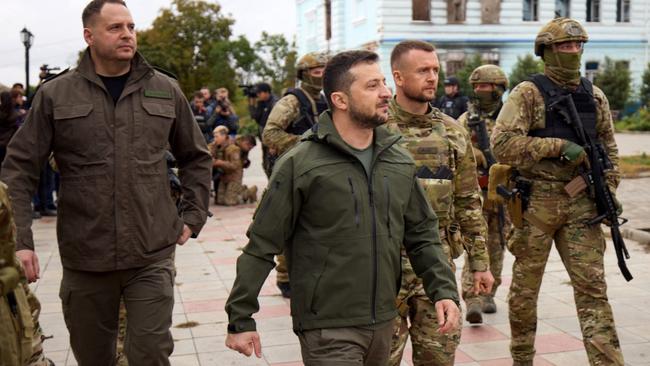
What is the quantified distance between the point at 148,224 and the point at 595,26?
37822 mm

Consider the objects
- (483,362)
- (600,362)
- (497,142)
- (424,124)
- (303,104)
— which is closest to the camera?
(424,124)

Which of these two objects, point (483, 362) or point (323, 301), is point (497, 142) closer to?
point (483, 362)

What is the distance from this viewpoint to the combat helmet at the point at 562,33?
5.52m

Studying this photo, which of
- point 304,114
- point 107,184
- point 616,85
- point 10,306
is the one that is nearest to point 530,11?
point 616,85

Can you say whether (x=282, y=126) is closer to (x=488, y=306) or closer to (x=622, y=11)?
(x=488, y=306)

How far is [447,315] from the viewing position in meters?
3.60

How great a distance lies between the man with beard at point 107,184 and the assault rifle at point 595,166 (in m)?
2.47

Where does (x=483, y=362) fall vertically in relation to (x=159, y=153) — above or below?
below

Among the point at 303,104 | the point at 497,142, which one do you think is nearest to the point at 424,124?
the point at 497,142

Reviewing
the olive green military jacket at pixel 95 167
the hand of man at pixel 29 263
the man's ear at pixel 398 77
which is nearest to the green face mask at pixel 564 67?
the man's ear at pixel 398 77

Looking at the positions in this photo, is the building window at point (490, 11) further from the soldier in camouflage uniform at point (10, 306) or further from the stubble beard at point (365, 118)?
the soldier in camouflage uniform at point (10, 306)

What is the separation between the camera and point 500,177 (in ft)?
19.4

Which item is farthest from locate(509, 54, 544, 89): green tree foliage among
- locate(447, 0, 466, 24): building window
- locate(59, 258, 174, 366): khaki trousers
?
locate(59, 258, 174, 366): khaki trousers

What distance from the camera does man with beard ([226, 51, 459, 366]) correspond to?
3.49 m
